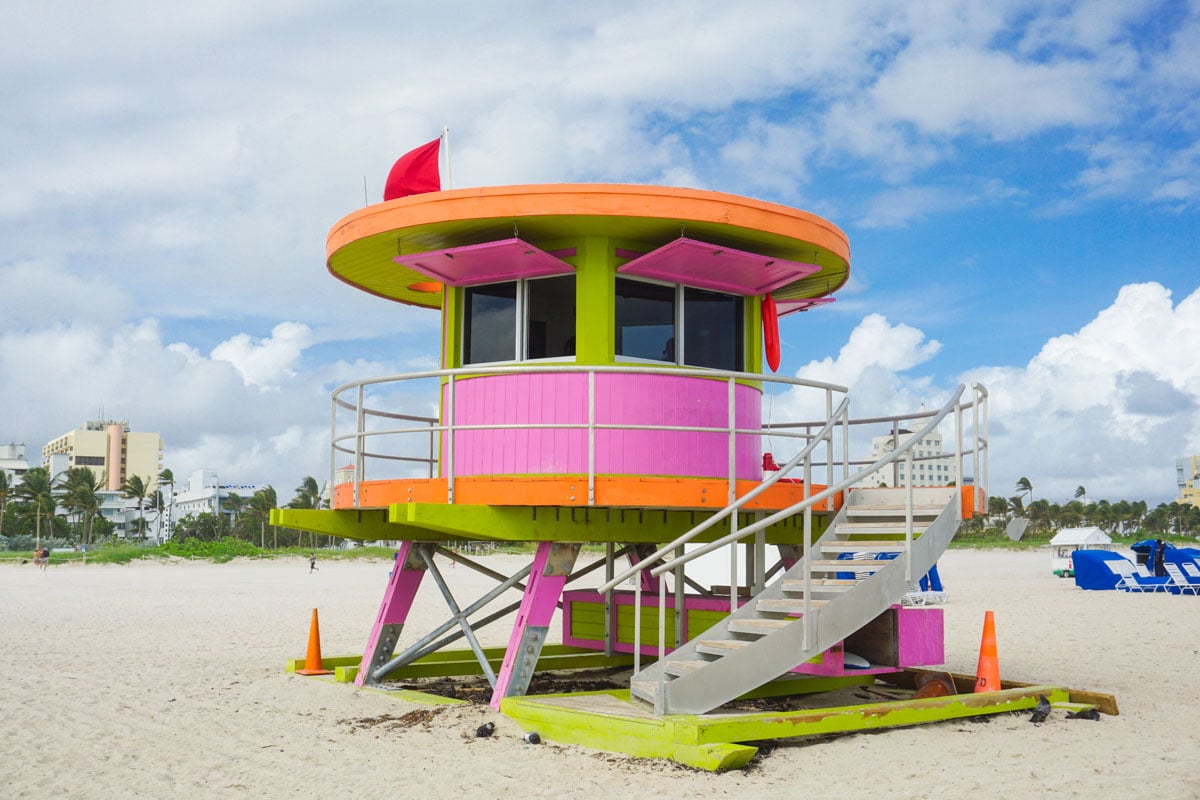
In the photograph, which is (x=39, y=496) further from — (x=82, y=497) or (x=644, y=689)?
(x=644, y=689)

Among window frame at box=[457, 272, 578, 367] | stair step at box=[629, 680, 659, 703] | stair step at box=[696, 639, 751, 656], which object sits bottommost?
stair step at box=[629, 680, 659, 703]

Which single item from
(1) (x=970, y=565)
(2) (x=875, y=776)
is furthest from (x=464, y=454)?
(1) (x=970, y=565)

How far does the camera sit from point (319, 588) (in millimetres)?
42688

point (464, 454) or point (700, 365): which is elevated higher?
point (700, 365)

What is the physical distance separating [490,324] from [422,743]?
466cm

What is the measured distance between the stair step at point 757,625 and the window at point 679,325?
310cm

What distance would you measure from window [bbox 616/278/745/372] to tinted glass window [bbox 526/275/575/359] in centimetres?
53

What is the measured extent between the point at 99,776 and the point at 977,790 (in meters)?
7.04

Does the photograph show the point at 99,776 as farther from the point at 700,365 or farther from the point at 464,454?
the point at 700,365

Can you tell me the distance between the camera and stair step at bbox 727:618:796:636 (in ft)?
34.4

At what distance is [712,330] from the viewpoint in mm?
13156

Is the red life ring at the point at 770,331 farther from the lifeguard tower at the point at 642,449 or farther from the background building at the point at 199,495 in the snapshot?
the background building at the point at 199,495

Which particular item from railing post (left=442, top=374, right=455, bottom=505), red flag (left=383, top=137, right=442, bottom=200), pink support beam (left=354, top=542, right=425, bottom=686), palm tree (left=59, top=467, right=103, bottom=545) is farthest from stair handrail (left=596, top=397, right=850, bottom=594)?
palm tree (left=59, top=467, right=103, bottom=545)

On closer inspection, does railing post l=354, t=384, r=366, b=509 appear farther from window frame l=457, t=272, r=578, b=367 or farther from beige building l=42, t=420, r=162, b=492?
beige building l=42, t=420, r=162, b=492
